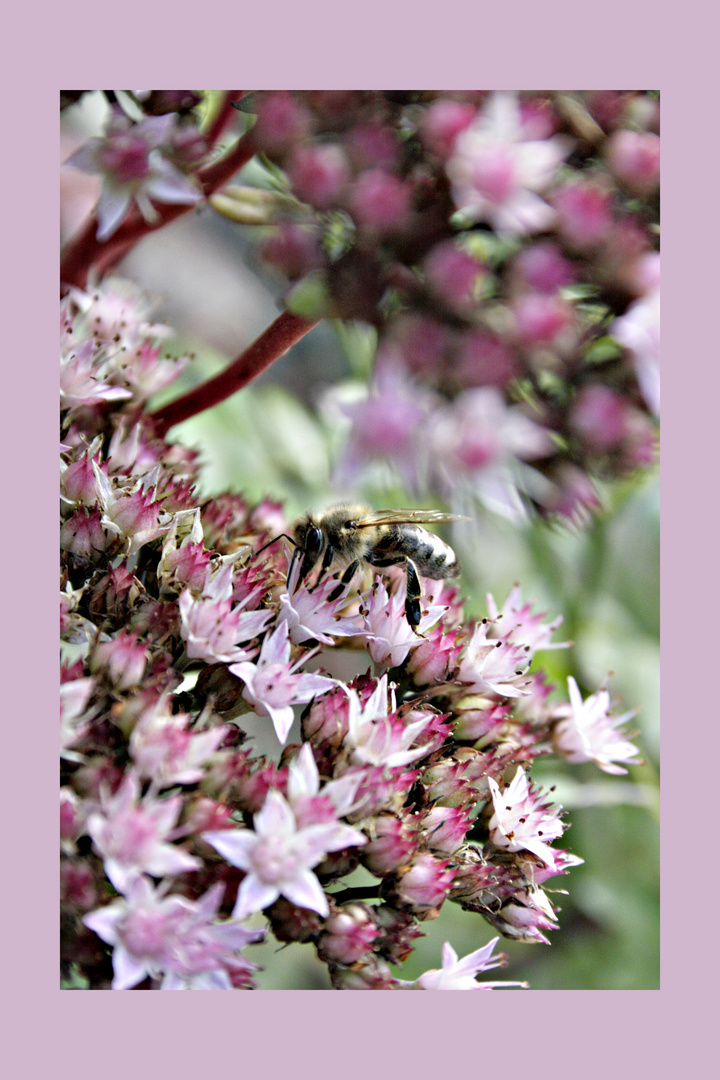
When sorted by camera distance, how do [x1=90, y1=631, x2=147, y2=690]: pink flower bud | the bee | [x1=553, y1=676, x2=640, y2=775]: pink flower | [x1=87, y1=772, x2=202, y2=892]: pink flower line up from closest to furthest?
[x1=87, y1=772, x2=202, y2=892]: pink flower, [x1=90, y1=631, x2=147, y2=690]: pink flower bud, the bee, [x1=553, y1=676, x2=640, y2=775]: pink flower

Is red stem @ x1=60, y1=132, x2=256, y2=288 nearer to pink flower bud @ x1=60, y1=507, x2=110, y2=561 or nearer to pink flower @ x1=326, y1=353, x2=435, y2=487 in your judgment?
pink flower @ x1=326, y1=353, x2=435, y2=487

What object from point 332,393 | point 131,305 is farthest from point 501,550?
point 131,305

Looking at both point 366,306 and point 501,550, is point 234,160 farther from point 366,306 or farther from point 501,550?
point 501,550

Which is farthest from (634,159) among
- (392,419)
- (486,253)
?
(392,419)

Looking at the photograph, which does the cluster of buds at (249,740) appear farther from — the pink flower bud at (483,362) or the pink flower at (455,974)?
the pink flower bud at (483,362)

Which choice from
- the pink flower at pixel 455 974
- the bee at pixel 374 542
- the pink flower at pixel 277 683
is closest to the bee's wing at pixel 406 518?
the bee at pixel 374 542

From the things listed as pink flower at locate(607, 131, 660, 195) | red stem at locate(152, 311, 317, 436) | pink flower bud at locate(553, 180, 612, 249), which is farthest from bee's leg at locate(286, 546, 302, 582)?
pink flower at locate(607, 131, 660, 195)
